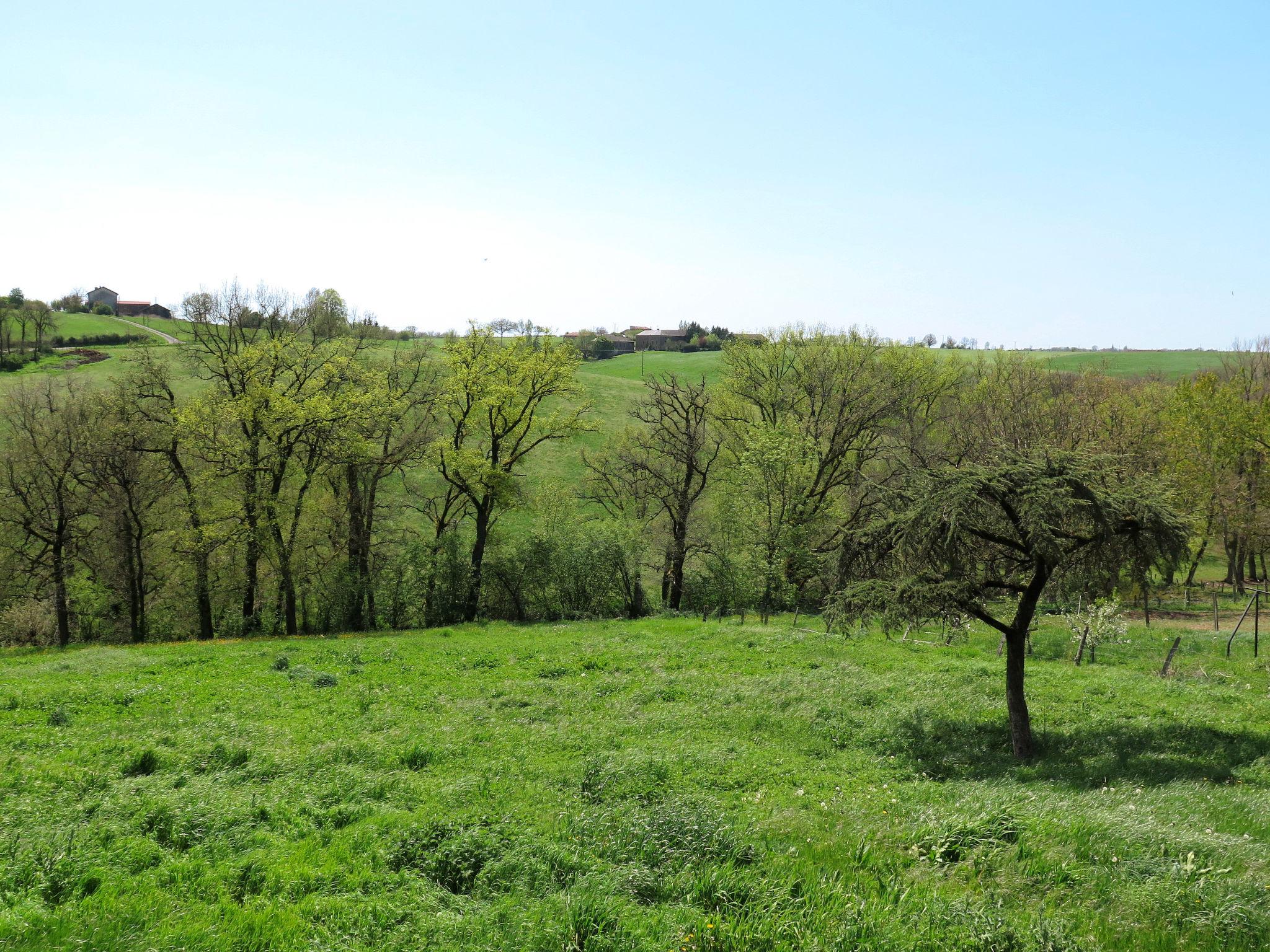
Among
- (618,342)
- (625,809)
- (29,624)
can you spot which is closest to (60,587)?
(29,624)

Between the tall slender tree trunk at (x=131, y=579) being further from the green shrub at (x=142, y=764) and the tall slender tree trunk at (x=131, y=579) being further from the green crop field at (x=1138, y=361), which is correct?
the green crop field at (x=1138, y=361)

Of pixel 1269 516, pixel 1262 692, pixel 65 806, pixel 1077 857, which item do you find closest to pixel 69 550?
pixel 65 806

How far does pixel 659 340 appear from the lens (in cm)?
14762

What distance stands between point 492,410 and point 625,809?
28153 millimetres

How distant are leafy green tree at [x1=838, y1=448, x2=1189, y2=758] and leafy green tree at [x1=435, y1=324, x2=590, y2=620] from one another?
77.3 ft

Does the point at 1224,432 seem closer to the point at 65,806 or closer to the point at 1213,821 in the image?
the point at 1213,821

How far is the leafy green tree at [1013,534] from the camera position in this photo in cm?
1372

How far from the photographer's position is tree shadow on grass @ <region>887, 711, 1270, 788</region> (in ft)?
41.8

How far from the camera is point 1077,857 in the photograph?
325 inches

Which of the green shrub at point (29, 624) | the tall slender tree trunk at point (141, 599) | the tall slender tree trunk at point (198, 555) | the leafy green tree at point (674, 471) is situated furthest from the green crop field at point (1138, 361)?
the green shrub at point (29, 624)

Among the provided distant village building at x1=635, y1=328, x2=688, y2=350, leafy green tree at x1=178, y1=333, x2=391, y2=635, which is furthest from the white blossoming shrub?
distant village building at x1=635, y1=328, x2=688, y2=350

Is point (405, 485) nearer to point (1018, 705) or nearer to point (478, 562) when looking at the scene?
point (478, 562)

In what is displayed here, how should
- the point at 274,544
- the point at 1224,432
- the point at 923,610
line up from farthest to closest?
the point at 1224,432, the point at 274,544, the point at 923,610

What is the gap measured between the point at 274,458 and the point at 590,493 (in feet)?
70.0
